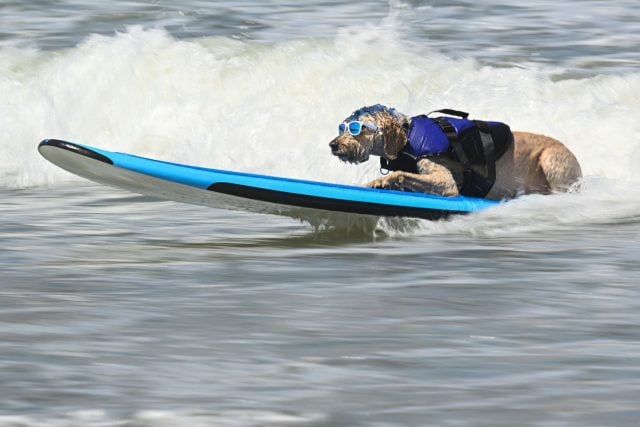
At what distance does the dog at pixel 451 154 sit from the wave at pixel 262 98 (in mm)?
3141

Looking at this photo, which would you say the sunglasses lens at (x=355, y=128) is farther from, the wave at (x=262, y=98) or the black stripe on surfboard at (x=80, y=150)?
the wave at (x=262, y=98)

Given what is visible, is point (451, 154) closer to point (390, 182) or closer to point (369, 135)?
point (390, 182)

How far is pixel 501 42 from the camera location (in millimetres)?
17500

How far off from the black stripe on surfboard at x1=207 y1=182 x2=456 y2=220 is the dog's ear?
1.11 ft

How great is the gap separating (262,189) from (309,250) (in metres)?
0.59

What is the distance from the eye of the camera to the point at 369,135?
8602 mm

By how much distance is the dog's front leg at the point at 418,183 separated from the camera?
878cm

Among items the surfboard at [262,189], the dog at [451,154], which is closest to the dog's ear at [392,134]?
the dog at [451,154]

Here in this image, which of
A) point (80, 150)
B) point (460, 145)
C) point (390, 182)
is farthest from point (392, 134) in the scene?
point (80, 150)

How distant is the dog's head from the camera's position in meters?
8.59

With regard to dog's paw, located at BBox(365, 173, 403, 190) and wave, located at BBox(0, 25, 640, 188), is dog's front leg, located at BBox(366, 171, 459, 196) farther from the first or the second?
wave, located at BBox(0, 25, 640, 188)

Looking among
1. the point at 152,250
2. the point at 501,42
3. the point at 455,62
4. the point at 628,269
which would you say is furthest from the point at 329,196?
the point at 501,42

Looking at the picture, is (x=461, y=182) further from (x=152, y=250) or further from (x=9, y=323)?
(x=9, y=323)

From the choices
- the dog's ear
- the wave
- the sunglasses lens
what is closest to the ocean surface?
the wave
